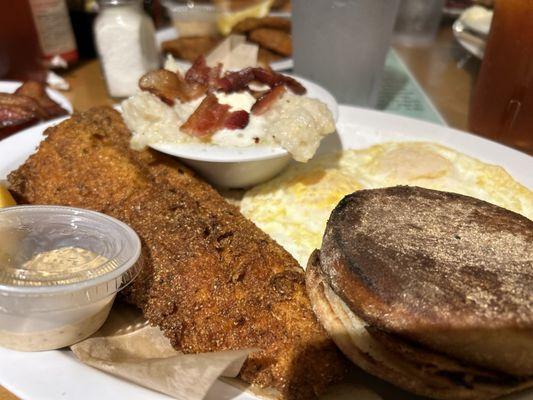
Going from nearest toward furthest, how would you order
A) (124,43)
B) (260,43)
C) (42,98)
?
(42,98)
(124,43)
(260,43)

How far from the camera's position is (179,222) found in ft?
5.28

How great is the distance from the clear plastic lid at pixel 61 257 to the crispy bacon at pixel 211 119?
0.60 meters

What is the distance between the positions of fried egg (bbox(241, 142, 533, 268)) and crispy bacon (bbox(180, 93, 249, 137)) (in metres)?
0.36

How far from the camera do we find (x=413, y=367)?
1087 millimetres

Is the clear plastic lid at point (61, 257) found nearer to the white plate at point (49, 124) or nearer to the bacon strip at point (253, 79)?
the white plate at point (49, 124)

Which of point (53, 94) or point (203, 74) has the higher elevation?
point (203, 74)

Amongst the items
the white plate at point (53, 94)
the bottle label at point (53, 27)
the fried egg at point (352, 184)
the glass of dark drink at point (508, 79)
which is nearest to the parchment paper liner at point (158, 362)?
the fried egg at point (352, 184)

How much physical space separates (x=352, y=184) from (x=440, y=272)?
2.91 feet

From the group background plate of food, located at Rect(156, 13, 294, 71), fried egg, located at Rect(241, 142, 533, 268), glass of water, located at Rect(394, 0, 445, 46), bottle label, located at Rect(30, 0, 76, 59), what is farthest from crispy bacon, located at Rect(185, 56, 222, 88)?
glass of water, located at Rect(394, 0, 445, 46)

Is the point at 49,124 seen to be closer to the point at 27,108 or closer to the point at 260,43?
the point at 27,108

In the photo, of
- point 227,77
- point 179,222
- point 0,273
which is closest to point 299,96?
point 227,77

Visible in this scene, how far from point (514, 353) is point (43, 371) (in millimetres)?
1171

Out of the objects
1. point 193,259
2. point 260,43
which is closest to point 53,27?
point 260,43

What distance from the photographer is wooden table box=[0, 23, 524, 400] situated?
3.35 metres
